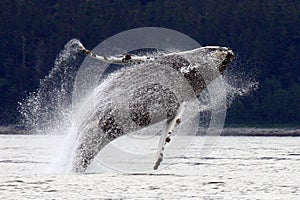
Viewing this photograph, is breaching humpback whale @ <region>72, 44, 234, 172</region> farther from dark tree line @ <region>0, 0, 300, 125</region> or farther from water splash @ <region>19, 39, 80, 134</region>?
dark tree line @ <region>0, 0, 300, 125</region>

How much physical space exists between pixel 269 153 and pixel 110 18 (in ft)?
274

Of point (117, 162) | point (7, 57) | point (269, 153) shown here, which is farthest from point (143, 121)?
point (7, 57)

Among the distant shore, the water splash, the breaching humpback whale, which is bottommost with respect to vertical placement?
the distant shore

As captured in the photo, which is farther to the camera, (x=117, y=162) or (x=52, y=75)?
(x=52, y=75)

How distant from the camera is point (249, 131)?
113438 mm

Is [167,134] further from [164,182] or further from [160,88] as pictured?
[164,182]

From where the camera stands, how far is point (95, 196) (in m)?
32.3

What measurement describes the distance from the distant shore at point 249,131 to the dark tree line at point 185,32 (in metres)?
5.67

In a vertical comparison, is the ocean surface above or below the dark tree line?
below

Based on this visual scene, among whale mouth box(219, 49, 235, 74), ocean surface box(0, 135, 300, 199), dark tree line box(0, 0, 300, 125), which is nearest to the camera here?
ocean surface box(0, 135, 300, 199)

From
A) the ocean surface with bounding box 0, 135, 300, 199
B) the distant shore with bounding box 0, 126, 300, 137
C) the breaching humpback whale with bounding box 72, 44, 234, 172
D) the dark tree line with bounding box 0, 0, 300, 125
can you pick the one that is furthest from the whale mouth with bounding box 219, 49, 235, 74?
the dark tree line with bounding box 0, 0, 300, 125

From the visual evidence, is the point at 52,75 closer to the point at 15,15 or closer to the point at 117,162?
the point at 15,15

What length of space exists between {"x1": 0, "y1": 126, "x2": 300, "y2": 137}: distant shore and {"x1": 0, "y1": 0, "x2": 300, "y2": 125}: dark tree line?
5.67 m

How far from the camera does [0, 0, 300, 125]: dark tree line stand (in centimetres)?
12519
